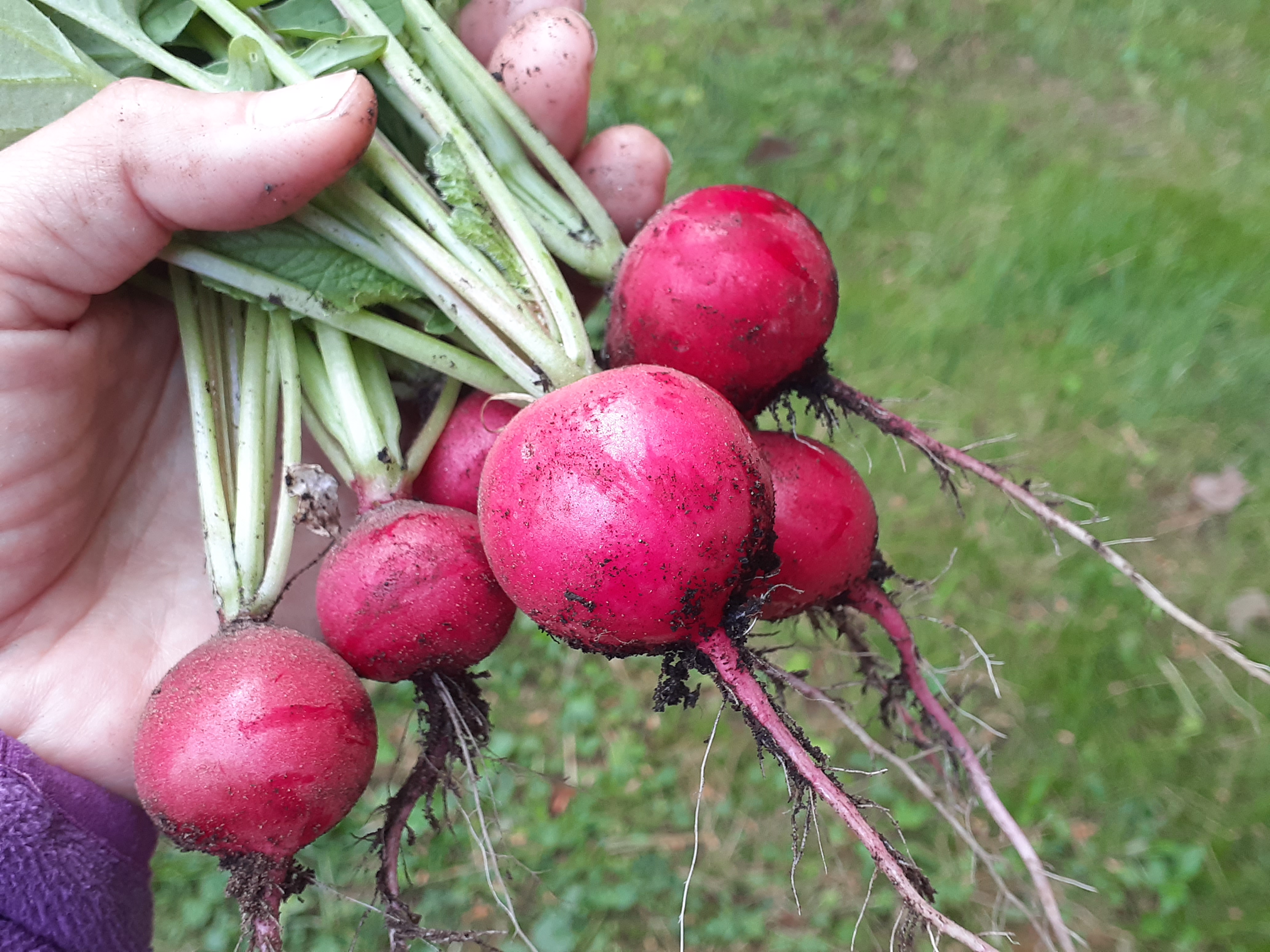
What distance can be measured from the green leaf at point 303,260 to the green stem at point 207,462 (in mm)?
162

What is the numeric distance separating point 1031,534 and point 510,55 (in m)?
2.08

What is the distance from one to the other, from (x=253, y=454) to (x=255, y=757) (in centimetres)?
56

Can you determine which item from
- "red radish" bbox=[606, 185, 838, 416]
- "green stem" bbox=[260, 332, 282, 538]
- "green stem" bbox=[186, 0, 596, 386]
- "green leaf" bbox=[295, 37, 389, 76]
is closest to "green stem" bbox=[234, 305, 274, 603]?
"green stem" bbox=[260, 332, 282, 538]

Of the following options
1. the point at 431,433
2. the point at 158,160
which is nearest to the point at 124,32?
the point at 158,160

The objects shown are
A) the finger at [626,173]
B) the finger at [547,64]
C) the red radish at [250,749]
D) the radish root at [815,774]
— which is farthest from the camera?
the finger at [626,173]

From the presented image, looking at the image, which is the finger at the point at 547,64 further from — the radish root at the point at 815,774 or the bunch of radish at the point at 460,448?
the radish root at the point at 815,774

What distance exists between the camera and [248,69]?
157cm

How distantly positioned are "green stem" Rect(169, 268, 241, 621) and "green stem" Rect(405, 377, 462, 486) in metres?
0.34

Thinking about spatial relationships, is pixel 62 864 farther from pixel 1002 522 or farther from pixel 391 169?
pixel 1002 522

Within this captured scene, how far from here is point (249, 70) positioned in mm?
1574

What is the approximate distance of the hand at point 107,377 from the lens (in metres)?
1.43

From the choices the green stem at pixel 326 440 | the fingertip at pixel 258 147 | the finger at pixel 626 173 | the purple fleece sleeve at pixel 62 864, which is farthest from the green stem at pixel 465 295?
the purple fleece sleeve at pixel 62 864

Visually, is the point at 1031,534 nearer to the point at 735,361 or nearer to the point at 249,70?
the point at 735,361

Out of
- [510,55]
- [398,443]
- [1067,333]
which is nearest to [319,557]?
[398,443]
